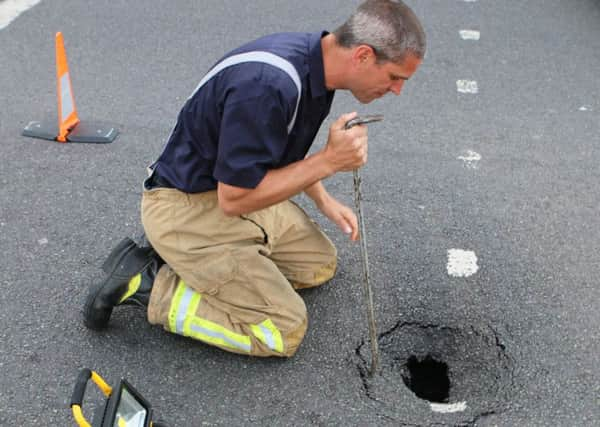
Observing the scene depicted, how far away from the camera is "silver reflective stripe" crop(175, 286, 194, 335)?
8.55 ft

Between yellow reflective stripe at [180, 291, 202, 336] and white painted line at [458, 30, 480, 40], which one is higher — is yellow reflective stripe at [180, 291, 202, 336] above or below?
above

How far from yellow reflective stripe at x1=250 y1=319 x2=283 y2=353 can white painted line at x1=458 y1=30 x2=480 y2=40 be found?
11.5ft

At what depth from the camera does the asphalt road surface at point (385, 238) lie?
2.52m

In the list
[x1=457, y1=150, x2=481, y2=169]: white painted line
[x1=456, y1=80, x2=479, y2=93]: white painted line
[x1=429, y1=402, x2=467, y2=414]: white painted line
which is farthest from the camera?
[x1=456, y1=80, x2=479, y2=93]: white painted line

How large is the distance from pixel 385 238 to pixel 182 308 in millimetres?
1129

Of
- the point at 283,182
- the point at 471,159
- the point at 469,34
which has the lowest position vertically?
the point at 469,34

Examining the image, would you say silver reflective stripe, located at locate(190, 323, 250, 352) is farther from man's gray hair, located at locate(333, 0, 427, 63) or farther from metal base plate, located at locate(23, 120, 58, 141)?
metal base plate, located at locate(23, 120, 58, 141)

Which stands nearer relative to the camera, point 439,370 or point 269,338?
point 269,338

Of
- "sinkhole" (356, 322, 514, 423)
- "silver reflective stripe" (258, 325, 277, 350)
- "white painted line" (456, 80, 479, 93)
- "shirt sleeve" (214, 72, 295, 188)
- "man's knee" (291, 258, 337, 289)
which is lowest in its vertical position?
"white painted line" (456, 80, 479, 93)

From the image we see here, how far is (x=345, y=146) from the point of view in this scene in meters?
2.21

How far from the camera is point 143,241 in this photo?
9.59 ft

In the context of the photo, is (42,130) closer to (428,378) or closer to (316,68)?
(316,68)

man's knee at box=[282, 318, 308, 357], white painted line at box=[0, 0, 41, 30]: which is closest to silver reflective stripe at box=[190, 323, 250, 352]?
man's knee at box=[282, 318, 308, 357]

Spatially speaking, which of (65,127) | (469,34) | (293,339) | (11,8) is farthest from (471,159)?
(11,8)
